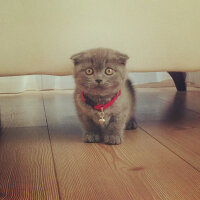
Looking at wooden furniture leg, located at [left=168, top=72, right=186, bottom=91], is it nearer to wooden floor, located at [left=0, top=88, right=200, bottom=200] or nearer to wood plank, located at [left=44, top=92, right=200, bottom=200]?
wooden floor, located at [left=0, top=88, right=200, bottom=200]

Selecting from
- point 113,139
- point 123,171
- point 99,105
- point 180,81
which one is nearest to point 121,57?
point 99,105

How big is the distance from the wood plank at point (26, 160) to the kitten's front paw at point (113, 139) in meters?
0.20

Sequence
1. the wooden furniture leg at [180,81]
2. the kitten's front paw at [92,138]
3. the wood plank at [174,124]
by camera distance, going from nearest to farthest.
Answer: the wood plank at [174,124]
the kitten's front paw at [92,138]
the wooden furniture leg at [180,81]

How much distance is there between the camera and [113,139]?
1084 mm

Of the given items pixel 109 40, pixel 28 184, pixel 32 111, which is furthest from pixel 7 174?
pixel 32 111

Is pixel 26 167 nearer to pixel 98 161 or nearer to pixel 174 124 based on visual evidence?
pixel 98 161

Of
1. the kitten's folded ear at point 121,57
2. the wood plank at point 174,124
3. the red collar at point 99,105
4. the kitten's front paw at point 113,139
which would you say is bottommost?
the wood plank at point 174,124

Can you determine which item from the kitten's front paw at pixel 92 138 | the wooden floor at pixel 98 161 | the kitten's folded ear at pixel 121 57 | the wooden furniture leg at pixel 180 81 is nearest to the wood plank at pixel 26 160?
the wooden floor at pixel 98 161

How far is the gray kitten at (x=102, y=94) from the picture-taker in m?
1.02

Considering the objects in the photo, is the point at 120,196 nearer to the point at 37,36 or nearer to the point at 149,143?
the point at 149,143

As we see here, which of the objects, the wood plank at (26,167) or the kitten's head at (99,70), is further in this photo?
the kitten's head at (99,70)

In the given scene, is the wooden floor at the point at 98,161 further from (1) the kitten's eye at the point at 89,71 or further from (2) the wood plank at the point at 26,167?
(1) the kitten's eye at the point at 89,71

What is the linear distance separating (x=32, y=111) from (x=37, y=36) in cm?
75

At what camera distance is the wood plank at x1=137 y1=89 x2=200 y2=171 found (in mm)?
1010
